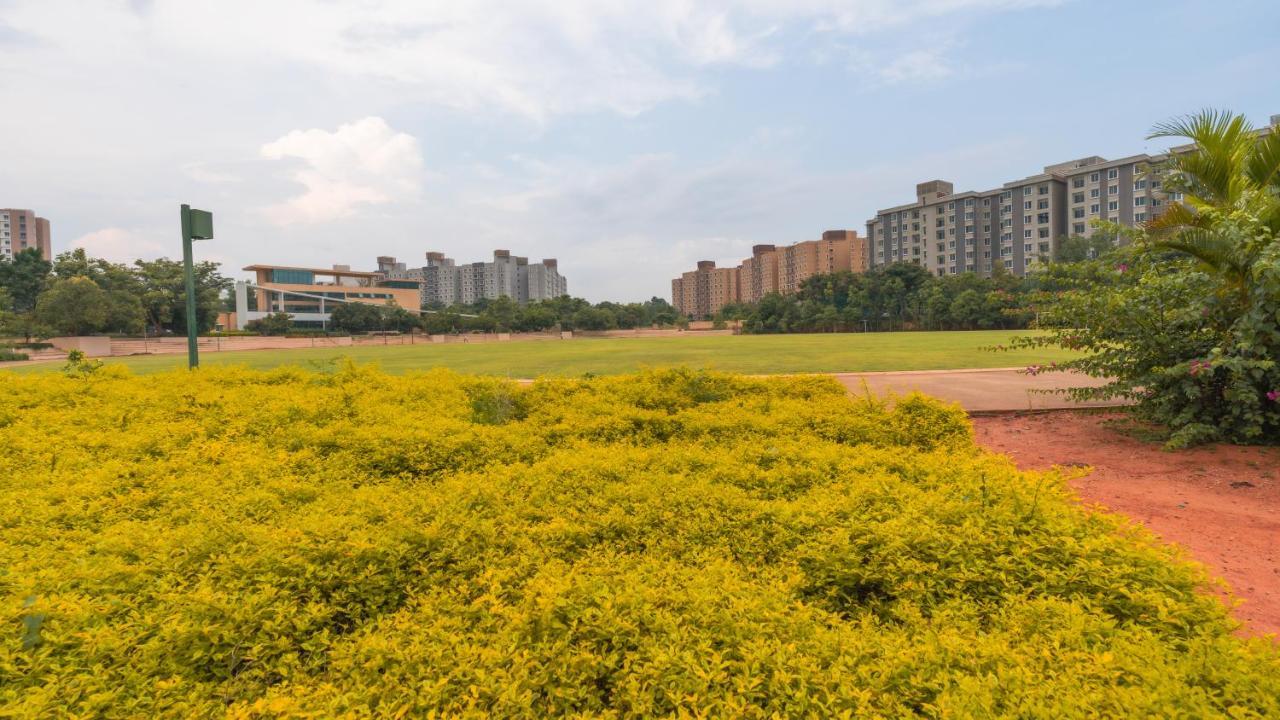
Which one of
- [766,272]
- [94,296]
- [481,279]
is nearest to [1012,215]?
[766,272]

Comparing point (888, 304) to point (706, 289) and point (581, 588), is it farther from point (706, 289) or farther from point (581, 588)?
point (706, 289)

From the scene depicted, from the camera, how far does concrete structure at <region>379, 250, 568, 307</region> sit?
146m

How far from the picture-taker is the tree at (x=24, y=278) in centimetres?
5259

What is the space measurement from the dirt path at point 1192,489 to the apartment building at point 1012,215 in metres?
67.2

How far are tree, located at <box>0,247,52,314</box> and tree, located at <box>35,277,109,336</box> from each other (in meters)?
15.6

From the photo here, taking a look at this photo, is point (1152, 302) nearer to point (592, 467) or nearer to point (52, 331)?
point (592, 467)

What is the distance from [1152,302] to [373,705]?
23.2 ft

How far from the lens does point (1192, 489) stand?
15.0 feet

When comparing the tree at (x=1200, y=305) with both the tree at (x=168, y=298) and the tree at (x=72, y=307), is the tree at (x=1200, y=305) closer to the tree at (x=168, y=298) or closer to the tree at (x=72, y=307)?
the tree at (x=72, y=307)

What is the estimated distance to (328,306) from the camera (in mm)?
79750

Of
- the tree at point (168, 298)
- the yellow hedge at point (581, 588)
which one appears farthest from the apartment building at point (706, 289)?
the yellow hedge at point (581, 588)

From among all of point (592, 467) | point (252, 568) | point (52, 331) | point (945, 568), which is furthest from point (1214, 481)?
point (52, 331)

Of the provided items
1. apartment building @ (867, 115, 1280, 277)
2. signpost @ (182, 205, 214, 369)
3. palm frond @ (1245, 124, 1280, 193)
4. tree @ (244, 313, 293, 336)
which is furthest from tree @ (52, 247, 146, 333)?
apartment building @ (867, 115, 1280, 277)

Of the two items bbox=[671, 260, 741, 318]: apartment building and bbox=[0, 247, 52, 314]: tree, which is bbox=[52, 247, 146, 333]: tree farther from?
bbox=[671, 260, 741, 318]: apartment building
